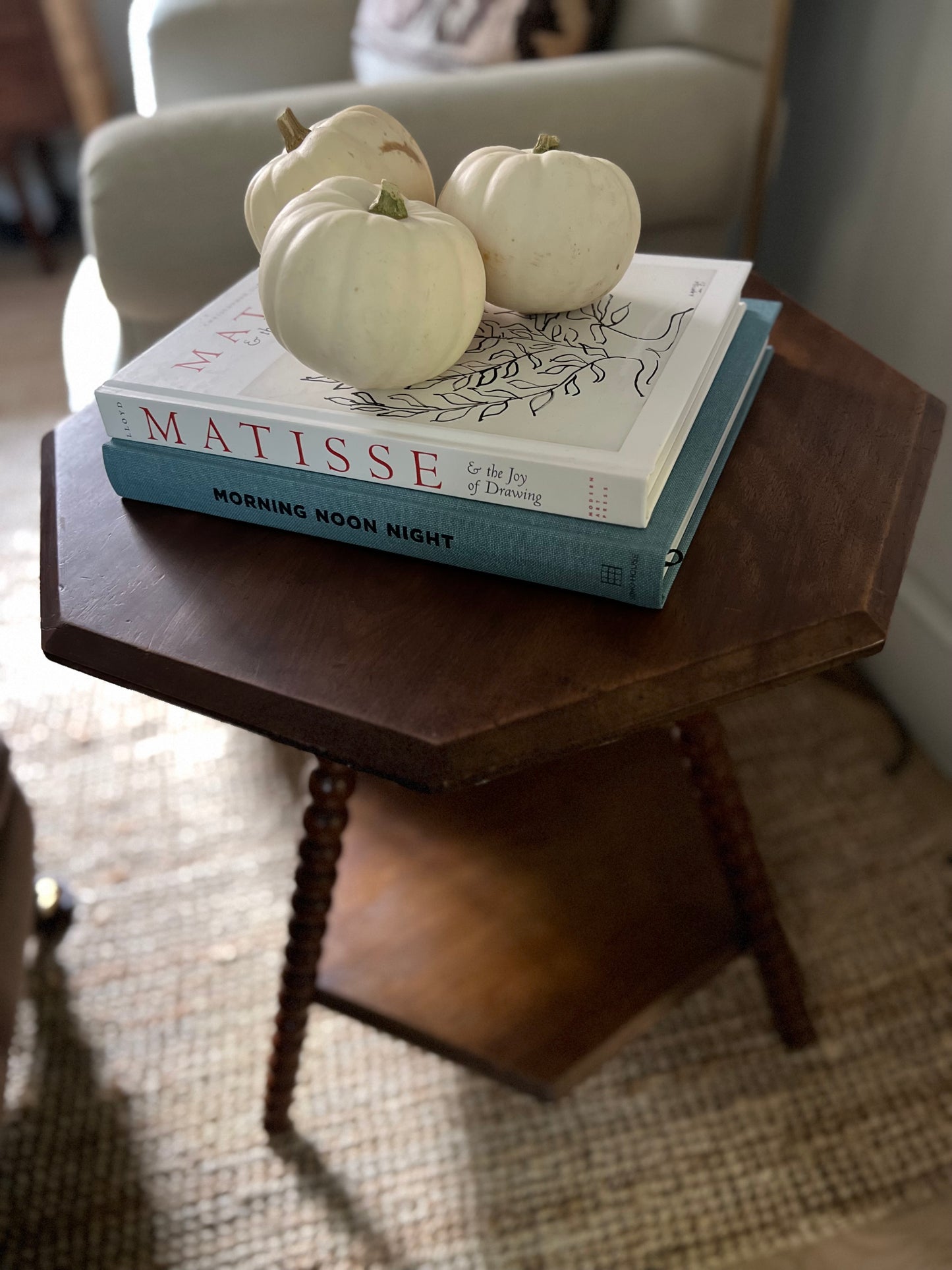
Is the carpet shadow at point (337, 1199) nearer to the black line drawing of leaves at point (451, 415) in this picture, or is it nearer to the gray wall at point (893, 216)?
the black line drawing of leaves at point (451, 415)

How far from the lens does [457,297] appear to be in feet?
1.58

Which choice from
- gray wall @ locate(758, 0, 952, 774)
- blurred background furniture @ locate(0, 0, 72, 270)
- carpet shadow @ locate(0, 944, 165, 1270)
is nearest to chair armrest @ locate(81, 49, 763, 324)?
gray wall @ locate(758, 0, 952, 774)

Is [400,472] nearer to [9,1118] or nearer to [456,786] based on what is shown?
[456,786]

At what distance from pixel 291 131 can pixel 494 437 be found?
0.80 ft

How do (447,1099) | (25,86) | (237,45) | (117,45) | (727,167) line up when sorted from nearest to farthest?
(447,1099) < (727,167) < (237,45) < (25,86) < (117,45)

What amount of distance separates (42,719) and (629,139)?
0.94 metres

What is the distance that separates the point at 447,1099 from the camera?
2.64 feet

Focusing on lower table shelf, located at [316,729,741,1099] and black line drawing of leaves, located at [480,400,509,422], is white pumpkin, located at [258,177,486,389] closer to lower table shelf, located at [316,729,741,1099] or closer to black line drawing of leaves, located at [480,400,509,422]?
black line drawing of leaves, located at [480,400,509,422]

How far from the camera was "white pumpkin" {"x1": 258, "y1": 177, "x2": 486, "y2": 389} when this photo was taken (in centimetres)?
46

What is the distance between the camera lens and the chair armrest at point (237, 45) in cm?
132

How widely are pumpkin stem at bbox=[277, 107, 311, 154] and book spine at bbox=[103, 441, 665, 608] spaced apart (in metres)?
0.20

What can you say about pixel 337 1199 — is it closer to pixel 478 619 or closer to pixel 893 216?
pixel 478 619

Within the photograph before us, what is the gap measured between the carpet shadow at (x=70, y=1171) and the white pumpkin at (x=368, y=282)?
26.7 inches

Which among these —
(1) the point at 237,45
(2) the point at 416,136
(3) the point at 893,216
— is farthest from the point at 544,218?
(1) the point at 237,45
